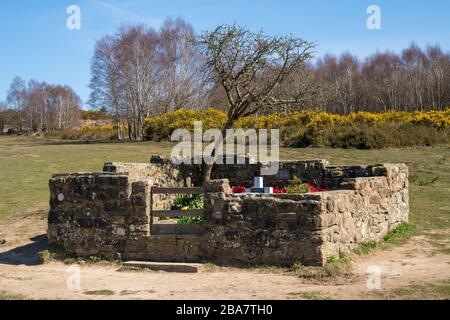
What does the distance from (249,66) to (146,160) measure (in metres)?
10.4

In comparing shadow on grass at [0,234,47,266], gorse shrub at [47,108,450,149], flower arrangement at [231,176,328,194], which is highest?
gorse shrub at [47,108,450,149]

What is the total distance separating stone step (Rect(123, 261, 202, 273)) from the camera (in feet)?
35.9

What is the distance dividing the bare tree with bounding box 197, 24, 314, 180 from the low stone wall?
5.17 m

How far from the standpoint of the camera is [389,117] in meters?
33.5

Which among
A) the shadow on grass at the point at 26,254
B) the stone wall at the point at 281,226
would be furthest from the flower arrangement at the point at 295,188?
the shadow on grass at the point at 26,254

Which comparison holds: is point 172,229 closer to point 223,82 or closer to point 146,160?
point 223,82

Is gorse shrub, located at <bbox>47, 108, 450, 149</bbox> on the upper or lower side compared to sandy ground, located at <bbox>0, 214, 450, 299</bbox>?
upper

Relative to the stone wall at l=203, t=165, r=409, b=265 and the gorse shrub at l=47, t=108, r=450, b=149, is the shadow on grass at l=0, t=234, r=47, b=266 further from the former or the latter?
the gorse shrub at l=47, t=108, r=450, b=149

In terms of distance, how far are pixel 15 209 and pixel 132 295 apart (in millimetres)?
9168

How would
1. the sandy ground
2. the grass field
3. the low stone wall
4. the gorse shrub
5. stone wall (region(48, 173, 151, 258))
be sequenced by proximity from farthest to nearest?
1. the gorse shrub
2. the grass field
3. stone wall (region(48, 173, 151, 258))
4. the low stone wall
5. the sandy ground

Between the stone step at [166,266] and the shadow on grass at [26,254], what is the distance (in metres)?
2.42

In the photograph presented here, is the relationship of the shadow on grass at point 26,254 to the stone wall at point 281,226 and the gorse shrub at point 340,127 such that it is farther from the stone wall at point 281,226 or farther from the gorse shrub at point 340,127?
the gorse shrub at point 340,127

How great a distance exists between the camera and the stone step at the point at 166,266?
1094 cm

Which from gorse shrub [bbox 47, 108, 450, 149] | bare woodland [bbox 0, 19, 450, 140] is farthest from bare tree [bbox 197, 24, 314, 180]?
gorse shrub [bbox 47, 108, 450, 149]
